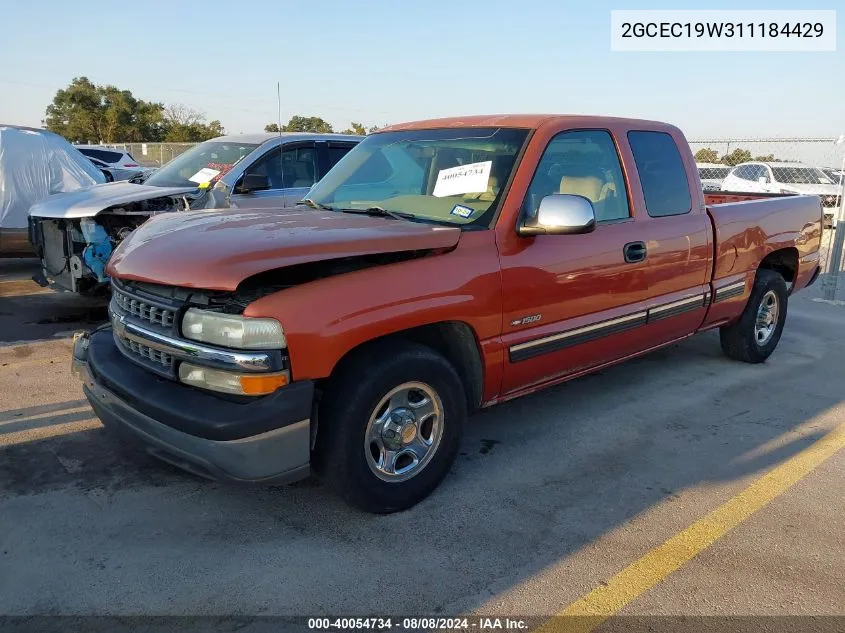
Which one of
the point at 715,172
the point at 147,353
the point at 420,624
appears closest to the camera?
the point at 420,624

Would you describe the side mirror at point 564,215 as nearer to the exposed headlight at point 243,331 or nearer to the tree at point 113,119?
the exposed headlight at point 243,331

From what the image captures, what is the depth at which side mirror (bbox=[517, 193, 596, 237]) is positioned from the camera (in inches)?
131

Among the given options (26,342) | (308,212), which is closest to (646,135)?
(308,212)

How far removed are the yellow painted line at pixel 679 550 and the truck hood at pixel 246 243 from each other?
165 centimetres

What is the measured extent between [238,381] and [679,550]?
6.73ft

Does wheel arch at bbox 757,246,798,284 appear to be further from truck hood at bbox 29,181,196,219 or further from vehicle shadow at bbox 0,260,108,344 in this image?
vehicle shadow at bbox 0,260,108,344

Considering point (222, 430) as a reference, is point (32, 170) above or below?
above

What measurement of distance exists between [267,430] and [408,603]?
2.84 feet

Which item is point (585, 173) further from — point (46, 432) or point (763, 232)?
point (46, 432)

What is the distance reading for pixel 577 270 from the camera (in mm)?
3777

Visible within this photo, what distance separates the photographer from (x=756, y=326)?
5.79 metres

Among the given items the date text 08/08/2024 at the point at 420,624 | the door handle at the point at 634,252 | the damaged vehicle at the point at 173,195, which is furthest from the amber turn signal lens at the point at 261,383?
the damaged vehicle at the point at 173,195

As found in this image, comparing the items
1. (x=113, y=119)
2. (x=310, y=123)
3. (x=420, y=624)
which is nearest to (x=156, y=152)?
(x=310, y=123)

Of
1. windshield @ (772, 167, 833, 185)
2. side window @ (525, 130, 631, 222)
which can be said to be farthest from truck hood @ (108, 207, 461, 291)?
windshield @ (772, 167, 833, 185)
